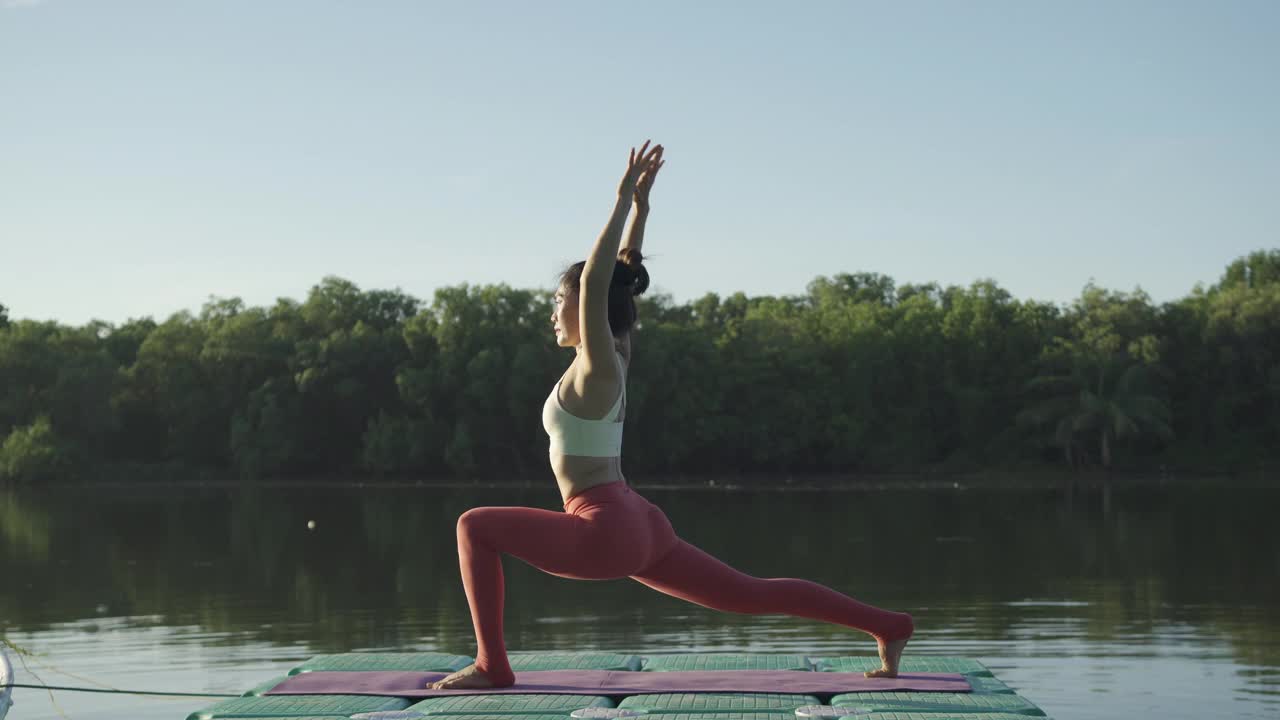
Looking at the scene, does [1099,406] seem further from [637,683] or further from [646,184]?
[646,184]

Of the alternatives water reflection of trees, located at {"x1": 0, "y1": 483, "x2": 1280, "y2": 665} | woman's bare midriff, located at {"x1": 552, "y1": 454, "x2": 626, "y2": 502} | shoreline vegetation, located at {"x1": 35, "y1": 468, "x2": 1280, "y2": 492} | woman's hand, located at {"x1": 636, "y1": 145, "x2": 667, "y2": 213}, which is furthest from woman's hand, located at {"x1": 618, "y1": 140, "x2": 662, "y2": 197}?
shoreline vegetation, located at {"x1": 35, "y1": 468, "x2": 1280, "y2": 492}

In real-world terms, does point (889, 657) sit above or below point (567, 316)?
below

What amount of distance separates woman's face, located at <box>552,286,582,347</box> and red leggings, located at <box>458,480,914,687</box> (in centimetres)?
50

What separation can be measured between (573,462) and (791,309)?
206ft

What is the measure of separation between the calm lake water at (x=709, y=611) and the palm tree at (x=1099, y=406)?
67.3 ft

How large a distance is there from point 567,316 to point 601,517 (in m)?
0.67

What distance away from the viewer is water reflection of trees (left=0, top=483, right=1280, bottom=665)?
41.2ft

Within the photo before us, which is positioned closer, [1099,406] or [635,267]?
[635,267]

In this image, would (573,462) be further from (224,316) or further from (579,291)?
(224,316)

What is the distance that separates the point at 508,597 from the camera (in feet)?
51.3

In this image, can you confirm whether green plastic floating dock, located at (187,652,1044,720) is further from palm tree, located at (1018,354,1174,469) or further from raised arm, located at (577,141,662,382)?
palm tree, located at (1018,354,1174,469)

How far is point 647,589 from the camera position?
50.8 ft

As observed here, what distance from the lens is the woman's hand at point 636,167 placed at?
442 centimetres

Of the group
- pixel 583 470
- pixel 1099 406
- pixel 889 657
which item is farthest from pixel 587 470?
pixel 1099 406
